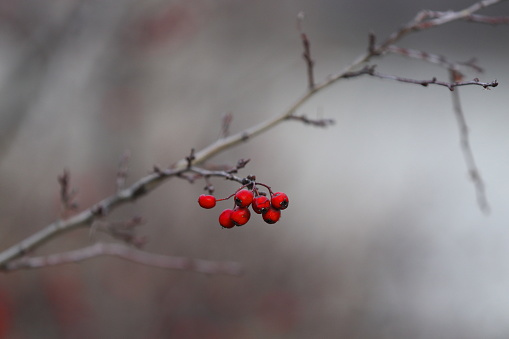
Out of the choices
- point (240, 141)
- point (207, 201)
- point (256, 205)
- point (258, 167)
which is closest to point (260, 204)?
point (256, 205)

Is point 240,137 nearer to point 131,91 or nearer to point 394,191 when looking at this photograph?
point 131,91

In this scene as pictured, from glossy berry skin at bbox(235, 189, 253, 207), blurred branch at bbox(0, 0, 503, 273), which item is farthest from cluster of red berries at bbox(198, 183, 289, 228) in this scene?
blurred branch at bbox(0, 0, 503, 273)

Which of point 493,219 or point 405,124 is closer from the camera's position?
point 493,219

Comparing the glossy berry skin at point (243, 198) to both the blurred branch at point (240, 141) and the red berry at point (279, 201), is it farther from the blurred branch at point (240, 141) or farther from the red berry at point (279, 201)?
the blurred branch at point (240, 141)

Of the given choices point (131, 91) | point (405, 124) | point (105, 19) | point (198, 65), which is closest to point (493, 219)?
point (405, 124)

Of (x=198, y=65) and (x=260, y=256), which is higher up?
A: (x=198, y=65)

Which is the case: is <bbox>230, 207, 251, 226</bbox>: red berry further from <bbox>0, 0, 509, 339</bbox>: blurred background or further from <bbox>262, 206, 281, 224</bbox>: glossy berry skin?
<bbox>0, 0, 509, 339</bbox>: blurred background

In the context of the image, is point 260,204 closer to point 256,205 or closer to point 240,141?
point 256,205
